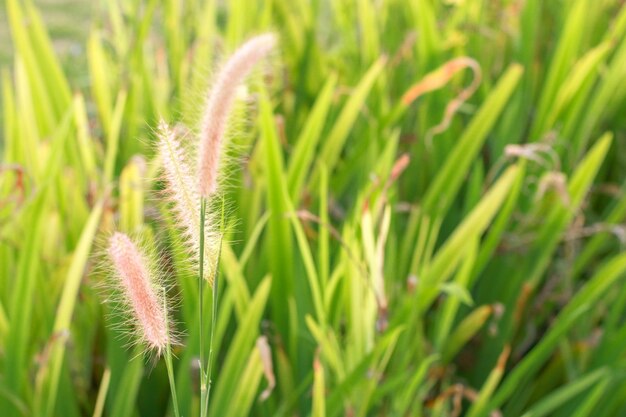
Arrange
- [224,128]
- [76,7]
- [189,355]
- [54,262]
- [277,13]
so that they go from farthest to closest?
1. [76,7]
2. [277,13]
3. [54,262]
4. [189,355]
5. [224,128]

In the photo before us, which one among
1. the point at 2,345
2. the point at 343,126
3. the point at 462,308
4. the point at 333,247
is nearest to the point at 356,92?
the point at 343,126

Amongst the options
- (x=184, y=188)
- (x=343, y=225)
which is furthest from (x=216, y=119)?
(x=343, y=225)

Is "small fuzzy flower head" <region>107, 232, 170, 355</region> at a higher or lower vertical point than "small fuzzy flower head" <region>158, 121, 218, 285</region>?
lower

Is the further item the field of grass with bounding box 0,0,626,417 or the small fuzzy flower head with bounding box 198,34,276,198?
the field of grass with bounding box 0,0,626,417

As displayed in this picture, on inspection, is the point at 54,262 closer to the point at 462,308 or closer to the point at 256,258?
the point at 256,258
